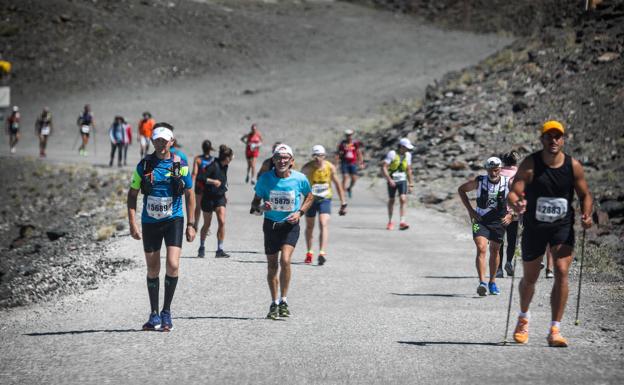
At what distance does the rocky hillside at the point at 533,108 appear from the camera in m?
32.6

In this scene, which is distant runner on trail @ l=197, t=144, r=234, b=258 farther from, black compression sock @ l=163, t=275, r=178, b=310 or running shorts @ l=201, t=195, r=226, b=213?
black compression sock @ l=163, t=275, r=178, b=310

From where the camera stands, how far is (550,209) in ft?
30.6

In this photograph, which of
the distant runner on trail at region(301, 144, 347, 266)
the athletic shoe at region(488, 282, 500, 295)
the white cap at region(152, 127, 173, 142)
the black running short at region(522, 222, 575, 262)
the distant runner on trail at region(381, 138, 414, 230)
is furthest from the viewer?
the distant runner on trail at region(381, 138, 414, 230)

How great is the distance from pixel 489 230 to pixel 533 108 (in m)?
26.7

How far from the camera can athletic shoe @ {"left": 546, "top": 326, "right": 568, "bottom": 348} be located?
934 centimetres

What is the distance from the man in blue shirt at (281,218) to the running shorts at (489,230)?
2.94 meters

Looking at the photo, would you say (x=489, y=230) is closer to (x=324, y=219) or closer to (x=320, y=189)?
(x=324, y=219)

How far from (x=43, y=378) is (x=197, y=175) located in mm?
8311

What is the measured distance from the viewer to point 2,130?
54531mm

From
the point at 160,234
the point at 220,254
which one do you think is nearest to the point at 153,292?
the point at 160,234

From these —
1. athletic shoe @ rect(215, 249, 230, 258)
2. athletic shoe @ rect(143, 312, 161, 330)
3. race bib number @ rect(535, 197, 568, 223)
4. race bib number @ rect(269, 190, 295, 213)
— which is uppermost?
race bib number @ rect(535, 197, 568, 223)

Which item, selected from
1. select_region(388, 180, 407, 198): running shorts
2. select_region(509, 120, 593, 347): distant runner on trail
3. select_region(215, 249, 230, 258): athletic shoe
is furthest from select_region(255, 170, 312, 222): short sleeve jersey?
select_region(388, 180, 407, 198): running shorts

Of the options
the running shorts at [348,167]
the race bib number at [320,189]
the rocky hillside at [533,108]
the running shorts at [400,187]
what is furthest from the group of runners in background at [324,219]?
the rocky hillside at [533,108]

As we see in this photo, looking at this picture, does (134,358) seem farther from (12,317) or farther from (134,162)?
(134,162)
